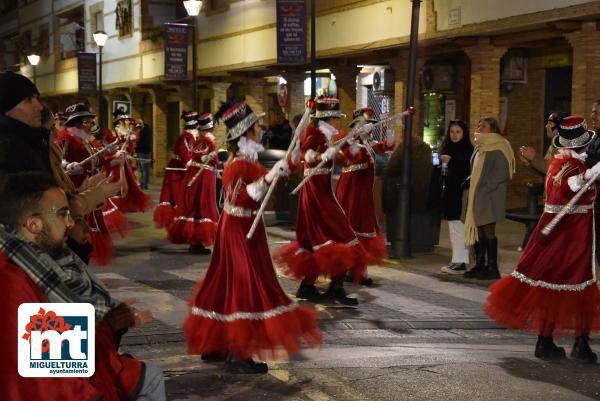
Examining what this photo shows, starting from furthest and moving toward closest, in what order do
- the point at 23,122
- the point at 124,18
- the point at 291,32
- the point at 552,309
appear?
the point at 124,18, the point at 291,32, the point at 552,309, the point at 23,122

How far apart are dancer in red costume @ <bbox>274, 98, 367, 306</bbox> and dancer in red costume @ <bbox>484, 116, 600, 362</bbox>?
2.12 m

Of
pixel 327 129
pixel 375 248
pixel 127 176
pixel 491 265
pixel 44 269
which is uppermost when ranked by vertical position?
pixel 327 129

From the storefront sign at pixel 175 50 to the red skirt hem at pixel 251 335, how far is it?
19.6 m

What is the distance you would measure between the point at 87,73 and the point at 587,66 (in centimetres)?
2199

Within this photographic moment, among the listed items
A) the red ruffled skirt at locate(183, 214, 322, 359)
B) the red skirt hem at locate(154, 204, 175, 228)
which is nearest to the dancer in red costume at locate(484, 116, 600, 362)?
the red ruffled skirt at locate(183, 214, 322, 359)

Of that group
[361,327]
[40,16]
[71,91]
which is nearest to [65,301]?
[361,327]

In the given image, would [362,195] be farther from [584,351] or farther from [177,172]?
[177,172]

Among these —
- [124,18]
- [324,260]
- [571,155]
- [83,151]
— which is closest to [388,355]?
[324,260]

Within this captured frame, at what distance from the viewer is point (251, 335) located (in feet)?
19.9

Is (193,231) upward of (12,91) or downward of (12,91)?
downward

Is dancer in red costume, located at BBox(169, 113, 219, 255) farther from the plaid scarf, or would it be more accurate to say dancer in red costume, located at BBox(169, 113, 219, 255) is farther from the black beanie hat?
the plaid scarf

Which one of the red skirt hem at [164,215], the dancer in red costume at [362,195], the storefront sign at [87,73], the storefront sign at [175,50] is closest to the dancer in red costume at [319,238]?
the dancer in red costume at [362,195]

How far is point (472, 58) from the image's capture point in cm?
1727

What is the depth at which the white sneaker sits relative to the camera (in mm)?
10656
